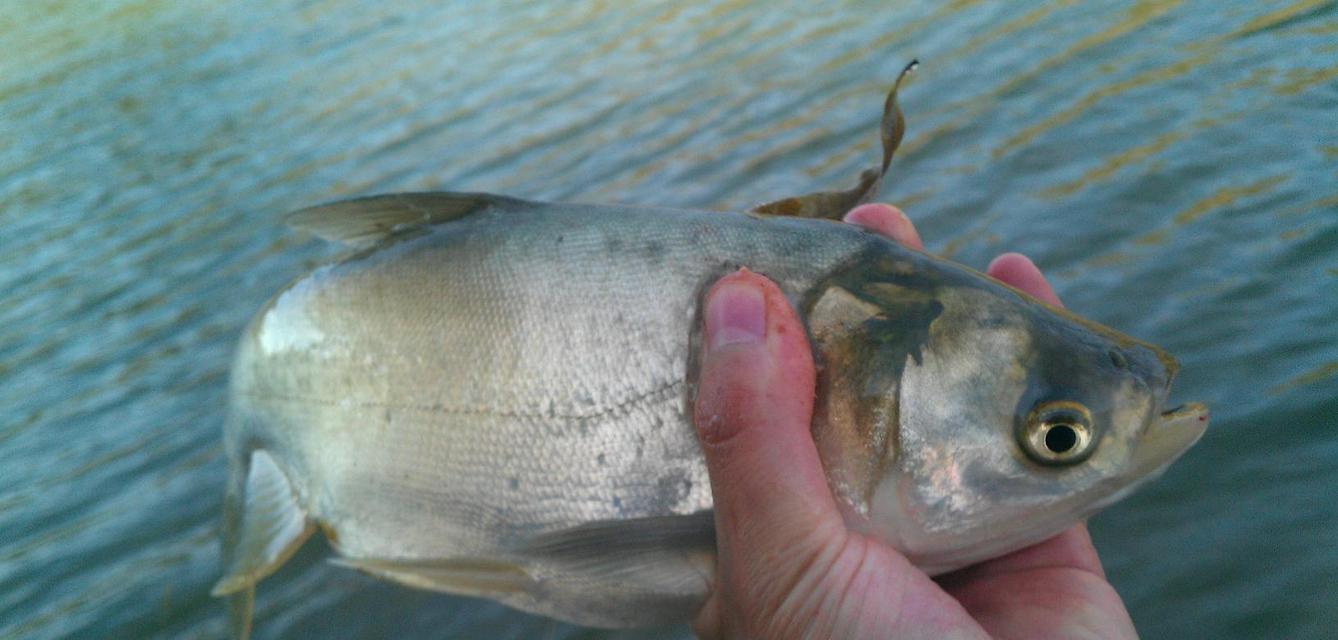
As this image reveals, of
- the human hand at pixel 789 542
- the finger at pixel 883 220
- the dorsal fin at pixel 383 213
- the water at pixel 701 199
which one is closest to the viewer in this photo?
the human hand at pixel 789 542

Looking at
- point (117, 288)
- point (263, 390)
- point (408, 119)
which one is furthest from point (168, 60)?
point (263, 390)

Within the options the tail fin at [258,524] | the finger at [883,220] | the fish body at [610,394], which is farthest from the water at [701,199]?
the finger at [883,220]

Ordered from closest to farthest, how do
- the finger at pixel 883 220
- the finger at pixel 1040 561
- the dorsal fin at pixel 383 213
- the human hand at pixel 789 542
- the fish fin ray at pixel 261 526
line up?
1. the human hand at pixel 789 542
2. the finger at pixel 1040 561
3. the dorsal fin at pixel 383 213
4. the fish fin ray at pixel 261 526
5. the finger at pixel 883 220

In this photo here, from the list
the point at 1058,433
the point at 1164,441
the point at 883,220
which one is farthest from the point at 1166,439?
the point at 883,220

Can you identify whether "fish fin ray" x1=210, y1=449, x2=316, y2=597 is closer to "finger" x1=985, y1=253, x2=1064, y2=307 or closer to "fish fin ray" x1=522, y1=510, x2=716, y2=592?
"fish fin ray" x1=522, y1=510, x2=716, y2=592

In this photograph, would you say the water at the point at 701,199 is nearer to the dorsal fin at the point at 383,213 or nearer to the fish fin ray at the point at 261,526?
the fish fin ray at the point at 261,526

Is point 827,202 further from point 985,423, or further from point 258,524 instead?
point 258,524

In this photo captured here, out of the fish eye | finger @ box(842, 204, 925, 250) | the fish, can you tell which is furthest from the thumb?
finger @ box(842, 204, 925, 250)
